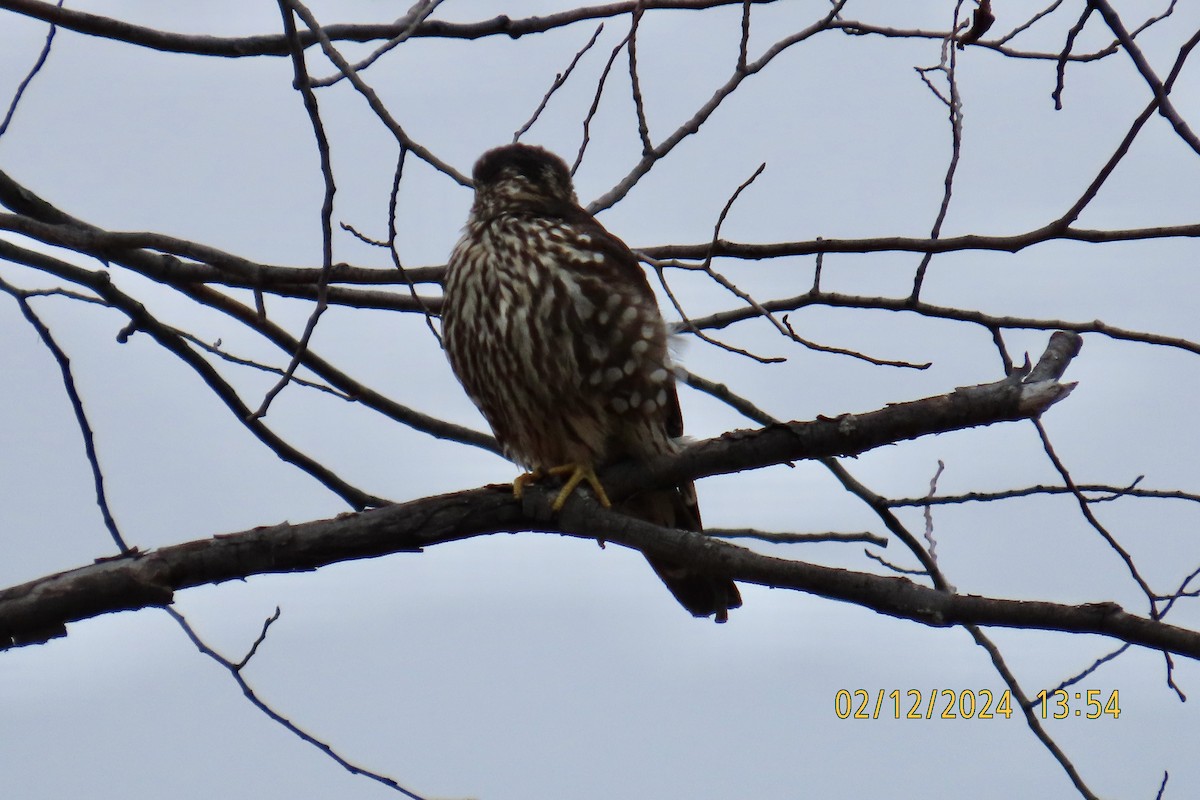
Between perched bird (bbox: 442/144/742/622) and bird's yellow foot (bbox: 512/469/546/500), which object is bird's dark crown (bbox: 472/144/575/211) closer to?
perched bird (bbox: 442/144/742/622)

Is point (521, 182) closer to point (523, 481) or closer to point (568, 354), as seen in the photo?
point (568, 354)

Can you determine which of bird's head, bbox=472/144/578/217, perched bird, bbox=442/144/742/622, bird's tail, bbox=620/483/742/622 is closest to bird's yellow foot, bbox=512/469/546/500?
perched bird, bbox=442/144/742/622

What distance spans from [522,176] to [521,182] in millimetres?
28

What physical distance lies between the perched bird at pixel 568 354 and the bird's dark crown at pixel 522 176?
0.47 ft

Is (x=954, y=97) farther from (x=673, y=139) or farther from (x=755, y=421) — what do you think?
(x=755, y=421)

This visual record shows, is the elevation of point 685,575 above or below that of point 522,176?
below

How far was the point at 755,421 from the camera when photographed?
3.61 meters

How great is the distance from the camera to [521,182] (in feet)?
13.9

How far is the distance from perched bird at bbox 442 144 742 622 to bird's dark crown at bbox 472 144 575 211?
5.7 inches

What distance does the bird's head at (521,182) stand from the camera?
4.18 m

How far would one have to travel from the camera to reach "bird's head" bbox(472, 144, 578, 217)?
418 centimetres

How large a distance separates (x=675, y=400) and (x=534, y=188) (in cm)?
91

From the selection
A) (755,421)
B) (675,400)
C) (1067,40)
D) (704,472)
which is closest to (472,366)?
(675,400)

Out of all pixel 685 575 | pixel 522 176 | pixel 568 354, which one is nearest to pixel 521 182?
pixel 522 176
